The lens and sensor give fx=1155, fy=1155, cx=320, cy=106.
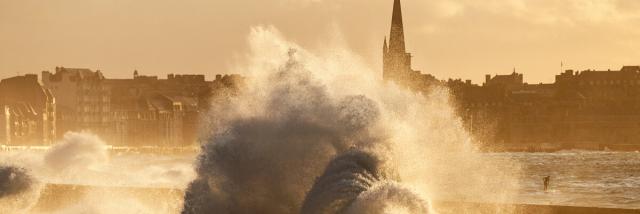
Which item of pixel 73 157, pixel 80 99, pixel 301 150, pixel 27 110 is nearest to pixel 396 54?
pixel 80 99

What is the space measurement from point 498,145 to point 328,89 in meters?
141

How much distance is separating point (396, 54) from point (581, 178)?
6135 centimetres

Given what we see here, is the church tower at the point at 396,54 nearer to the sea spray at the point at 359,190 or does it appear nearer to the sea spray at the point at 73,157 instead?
the sea spray at the point at 73,157

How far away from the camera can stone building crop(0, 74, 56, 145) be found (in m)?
128

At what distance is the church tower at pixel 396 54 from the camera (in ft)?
518

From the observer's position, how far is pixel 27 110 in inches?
5162

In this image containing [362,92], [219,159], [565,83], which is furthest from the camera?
[565,83]

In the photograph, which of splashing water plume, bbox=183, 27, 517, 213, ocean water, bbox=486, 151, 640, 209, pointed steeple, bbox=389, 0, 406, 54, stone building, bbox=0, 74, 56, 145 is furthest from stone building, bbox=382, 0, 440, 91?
splashing water plume, bbox=183, 27, 517, 213

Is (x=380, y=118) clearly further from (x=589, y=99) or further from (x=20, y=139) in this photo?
(x=589, y=99)

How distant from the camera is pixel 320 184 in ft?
58.0

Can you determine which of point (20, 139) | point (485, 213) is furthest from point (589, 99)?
point (485, 213)

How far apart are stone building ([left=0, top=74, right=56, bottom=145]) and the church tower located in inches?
1835

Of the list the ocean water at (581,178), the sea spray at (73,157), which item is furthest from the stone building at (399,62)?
the sea spray at (73,157)

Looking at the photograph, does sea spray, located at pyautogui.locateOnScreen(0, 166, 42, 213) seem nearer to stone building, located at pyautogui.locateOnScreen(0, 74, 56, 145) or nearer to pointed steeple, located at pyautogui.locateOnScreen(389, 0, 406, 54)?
stone building, located at pyautogui.locateOnScreen(0, 74, 56, 145)
